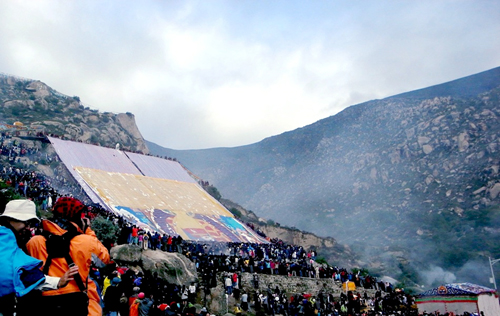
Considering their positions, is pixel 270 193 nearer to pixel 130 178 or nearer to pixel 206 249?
pixel 130 178

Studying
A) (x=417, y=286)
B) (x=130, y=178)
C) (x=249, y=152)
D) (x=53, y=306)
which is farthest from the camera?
(x=249, y=152)

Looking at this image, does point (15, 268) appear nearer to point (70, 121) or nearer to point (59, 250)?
point (59, 250)

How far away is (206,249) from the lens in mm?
25438

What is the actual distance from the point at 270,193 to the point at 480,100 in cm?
4562

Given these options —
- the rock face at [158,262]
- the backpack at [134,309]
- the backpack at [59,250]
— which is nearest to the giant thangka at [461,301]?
the rock face at [158,262]

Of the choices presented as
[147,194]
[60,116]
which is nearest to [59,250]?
[147,194]

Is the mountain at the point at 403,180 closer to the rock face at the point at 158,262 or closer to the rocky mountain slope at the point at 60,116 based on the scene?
the rocky mountain slope at the point at 60,116

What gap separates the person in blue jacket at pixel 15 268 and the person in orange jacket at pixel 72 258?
0.14 meters

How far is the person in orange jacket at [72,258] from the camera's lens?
3086 millimetres

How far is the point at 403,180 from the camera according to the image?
67750mm

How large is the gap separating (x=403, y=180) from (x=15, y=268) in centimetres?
7056

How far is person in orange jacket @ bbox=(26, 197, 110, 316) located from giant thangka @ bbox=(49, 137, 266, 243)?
892 inches

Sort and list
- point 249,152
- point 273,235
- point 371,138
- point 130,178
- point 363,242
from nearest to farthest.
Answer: point 130,178
point 273,235
point 363,242
point 371,138
point 249,152

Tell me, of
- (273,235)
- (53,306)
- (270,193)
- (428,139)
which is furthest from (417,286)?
(270,193)
